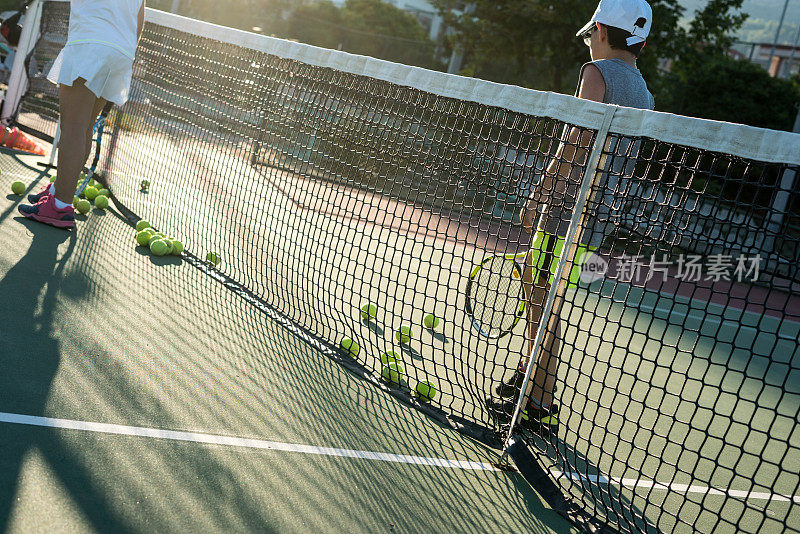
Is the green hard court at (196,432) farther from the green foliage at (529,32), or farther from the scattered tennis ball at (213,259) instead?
the green foliage at (529,32)

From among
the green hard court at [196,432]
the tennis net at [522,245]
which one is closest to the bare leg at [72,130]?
the green hard court at [196,432]

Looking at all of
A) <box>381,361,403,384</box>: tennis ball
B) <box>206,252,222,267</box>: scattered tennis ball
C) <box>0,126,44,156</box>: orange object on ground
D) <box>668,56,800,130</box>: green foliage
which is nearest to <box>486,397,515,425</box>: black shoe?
<box>381,361,403,384</box>: tennis ball

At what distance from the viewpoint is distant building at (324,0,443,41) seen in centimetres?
4499

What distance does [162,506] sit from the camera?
6.97ft

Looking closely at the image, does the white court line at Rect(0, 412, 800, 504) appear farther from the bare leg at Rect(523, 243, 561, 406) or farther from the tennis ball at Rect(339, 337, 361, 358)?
the tennis ball at Rect(339, 337, 361, 358)

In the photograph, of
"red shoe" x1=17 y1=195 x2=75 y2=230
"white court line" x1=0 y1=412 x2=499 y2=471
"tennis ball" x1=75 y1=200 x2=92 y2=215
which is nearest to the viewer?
"white court line" x1=0 y1=412 x2=499 y2=471

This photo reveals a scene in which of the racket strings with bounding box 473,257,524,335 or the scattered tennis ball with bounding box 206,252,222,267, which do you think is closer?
the racket strings with bounding box 473,257,524,335

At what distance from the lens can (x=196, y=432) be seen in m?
2.62

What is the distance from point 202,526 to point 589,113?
2202mm

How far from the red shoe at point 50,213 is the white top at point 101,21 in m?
1.05

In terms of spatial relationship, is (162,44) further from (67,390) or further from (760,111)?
(760,111)

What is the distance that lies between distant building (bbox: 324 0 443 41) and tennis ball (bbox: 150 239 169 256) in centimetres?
3466

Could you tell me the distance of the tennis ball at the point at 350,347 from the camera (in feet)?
12.8

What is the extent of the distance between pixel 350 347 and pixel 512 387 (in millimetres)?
981
